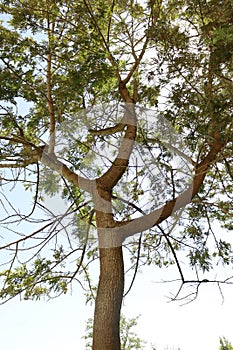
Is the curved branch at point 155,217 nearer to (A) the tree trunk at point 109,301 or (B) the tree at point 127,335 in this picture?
(A) the tree trunk at point 109,301

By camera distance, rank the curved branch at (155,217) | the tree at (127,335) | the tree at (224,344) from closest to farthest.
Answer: the curved branch at (155,217), the tree at (127,335), the tree at (224,344)

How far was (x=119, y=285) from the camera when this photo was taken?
3.00 meters

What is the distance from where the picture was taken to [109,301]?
2920 mm

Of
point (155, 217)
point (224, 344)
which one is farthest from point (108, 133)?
point (224, 344)

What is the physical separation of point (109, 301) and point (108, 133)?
1.19 m

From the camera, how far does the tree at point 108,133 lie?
9.38 ft

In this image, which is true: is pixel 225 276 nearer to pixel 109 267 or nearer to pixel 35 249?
pixel 109 267

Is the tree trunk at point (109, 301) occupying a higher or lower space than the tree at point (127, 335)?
lower

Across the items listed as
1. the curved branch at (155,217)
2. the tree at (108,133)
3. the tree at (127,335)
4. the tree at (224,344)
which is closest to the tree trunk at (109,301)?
the tree at (108,133)

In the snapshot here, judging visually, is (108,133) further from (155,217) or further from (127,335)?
(127,335)

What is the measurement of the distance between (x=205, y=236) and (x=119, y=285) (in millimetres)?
1225

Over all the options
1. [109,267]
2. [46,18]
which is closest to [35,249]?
[109,267]

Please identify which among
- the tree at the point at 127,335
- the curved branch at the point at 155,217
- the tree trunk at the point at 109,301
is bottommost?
the tree trunk at the point at 109,301

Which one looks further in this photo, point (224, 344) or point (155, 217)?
point (224, 344)
